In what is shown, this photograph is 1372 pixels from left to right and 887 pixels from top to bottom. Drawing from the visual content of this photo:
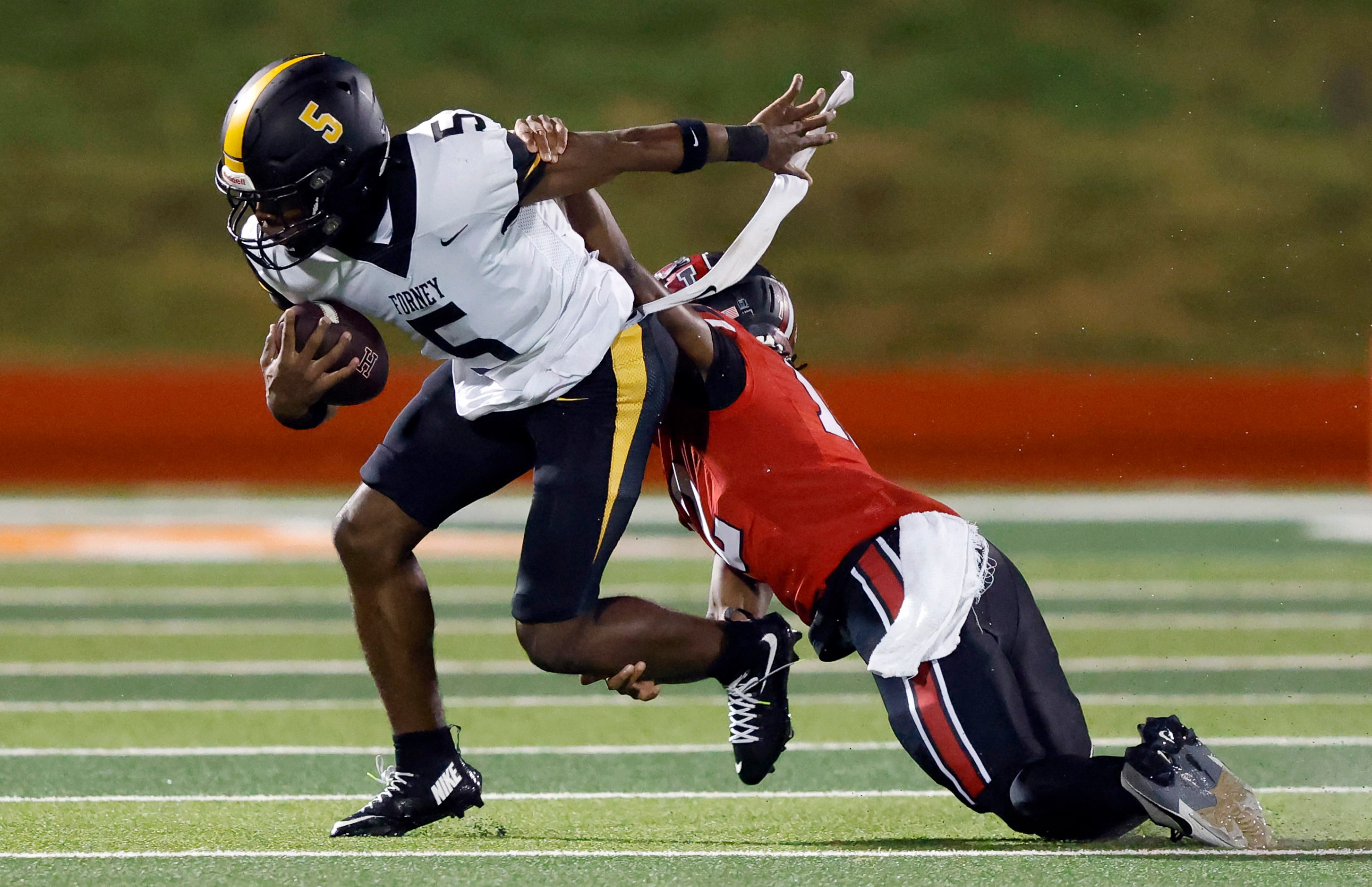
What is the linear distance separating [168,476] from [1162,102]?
35.2ft

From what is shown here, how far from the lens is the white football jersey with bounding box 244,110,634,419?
10.3ft

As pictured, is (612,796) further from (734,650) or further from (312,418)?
(312,418)

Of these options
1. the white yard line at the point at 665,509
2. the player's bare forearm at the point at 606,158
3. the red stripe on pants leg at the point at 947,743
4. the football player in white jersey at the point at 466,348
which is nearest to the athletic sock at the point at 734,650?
the football player in white jersey at the point at 466,348

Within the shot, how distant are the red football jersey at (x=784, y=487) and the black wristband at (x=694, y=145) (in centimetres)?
40

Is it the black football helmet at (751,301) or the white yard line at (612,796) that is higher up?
the black football helmet at (751,301)

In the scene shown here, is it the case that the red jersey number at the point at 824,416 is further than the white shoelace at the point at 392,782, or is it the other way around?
the red jersey number at the point at 824,416

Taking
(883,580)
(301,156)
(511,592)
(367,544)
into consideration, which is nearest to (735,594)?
(883,580)

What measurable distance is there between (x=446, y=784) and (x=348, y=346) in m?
0.86

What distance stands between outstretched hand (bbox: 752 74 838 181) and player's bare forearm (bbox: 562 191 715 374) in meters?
0.33

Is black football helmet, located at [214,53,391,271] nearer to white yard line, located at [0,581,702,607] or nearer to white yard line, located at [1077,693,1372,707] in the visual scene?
white yard line, located at [1077,693,1372,707]

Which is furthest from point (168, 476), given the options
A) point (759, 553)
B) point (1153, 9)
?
point (1153, 9)

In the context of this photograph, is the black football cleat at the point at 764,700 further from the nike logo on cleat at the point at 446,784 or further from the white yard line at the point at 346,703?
the white yard line at the point at 346,703

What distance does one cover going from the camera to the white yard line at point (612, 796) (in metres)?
3.72

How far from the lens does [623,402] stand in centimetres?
333
